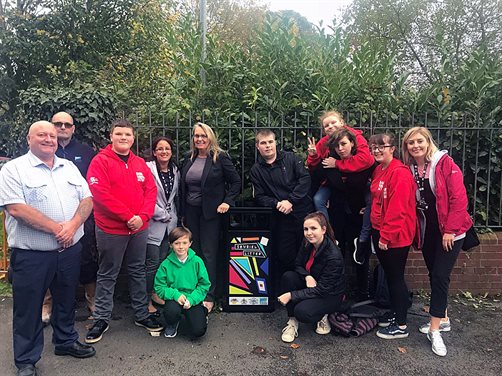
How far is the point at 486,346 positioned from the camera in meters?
3.86

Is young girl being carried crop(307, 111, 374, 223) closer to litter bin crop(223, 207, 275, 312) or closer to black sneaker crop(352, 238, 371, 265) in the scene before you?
black sneaker crop(352, 238, 371, 265)

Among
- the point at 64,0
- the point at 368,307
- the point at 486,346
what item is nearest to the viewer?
the point at 486,346

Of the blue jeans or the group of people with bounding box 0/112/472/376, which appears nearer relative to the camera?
the group of people with bounding box 0/112/472/376

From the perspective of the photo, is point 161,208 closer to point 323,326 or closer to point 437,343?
point 323,326

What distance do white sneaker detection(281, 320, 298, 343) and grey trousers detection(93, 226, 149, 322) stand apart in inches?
52.4

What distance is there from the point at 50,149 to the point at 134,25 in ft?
23.6

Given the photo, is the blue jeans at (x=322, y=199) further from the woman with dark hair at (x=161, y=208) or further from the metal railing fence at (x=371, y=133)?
the woman with dark hair at (x=161, y=208)

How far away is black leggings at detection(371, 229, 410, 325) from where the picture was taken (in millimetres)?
3785

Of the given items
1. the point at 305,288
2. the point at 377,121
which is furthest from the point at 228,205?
the point at 377,121

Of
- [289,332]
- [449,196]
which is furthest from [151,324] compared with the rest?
[449,196]

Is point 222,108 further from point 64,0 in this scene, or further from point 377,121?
point 64,0

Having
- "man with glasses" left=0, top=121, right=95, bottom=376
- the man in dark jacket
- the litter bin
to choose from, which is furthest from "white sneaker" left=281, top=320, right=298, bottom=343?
"man with glasses" left=0, top=121, right=95, bottom=376

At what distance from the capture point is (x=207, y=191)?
4.39 metres

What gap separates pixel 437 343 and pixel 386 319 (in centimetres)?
51
